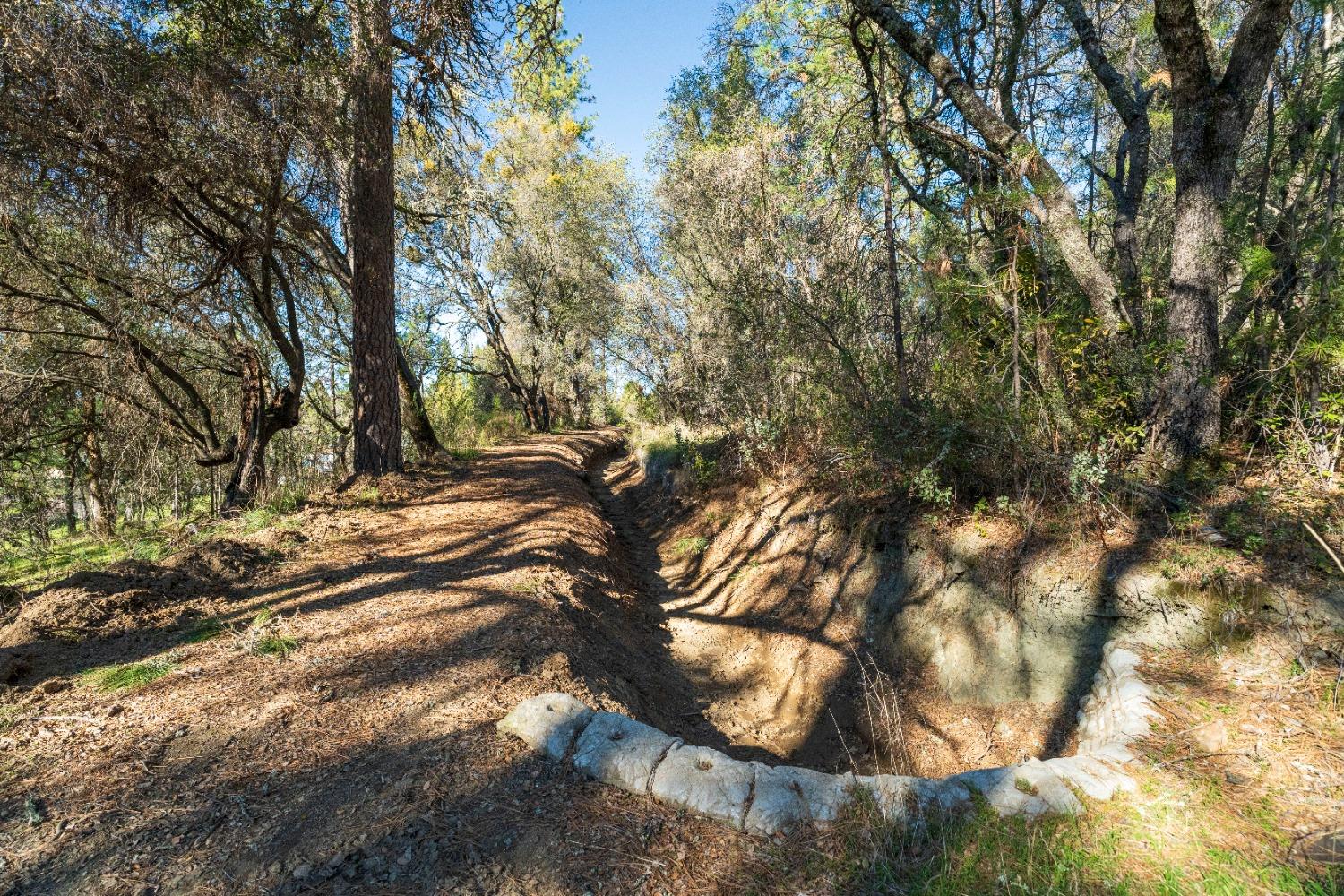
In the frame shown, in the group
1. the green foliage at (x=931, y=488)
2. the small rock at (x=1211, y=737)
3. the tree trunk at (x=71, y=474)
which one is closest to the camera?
the small rock at (x=1211, y=737)

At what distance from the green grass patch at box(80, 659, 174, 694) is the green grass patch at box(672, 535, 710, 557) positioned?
20.0ft

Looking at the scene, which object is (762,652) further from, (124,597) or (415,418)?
(415,418)

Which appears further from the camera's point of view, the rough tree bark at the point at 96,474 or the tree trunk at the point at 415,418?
the tree trunk at the point at 415,418

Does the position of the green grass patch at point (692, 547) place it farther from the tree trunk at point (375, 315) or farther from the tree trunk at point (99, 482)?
the tree trunk at point (99, 482)

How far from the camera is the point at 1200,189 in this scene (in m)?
4.16

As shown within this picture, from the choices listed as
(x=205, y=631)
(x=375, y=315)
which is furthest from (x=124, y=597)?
(x=375, y=315)

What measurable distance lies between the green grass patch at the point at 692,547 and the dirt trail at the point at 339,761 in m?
3.68

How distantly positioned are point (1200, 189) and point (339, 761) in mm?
6531

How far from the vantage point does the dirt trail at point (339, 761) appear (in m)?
1.96

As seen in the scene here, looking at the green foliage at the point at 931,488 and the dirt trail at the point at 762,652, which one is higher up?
the green foliage at the point at 931,488

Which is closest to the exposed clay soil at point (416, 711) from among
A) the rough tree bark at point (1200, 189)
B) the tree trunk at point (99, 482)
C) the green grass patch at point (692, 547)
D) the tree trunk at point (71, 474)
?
the green grass patch at point (692, 547)

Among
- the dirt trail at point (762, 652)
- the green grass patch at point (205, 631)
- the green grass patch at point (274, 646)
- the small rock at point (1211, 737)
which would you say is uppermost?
the green grass patch at point (205, 631)

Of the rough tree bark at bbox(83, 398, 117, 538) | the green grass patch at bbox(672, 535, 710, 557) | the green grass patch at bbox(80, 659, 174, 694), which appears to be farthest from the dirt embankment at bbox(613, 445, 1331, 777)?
the rough tree bark at bbox(83, 398, 117, 538)

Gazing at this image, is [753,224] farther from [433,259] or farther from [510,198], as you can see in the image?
[510,198]
